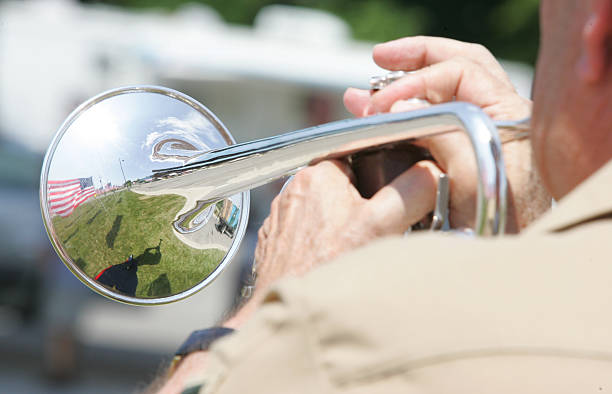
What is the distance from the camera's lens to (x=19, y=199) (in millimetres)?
6676

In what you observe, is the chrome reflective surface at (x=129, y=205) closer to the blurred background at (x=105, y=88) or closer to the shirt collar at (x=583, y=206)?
the shirt collar at (x=583, y=206)

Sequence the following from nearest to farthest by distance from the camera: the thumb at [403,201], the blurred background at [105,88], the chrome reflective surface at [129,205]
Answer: the thumb at [403,201]
the chrome reflective surface at [129,205]
the blurred background at [105,88]

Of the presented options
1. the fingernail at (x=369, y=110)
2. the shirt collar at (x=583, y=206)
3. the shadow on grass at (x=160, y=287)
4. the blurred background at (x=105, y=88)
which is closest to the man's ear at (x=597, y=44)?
the shirt collar at (x=583, y=206)

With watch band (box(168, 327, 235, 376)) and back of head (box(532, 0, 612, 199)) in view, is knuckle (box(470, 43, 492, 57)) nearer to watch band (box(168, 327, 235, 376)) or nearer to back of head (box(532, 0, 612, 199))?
back of head (box(532, 0, 612, 199))

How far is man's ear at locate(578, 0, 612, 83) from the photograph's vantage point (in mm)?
889

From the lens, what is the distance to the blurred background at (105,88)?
20.8ft

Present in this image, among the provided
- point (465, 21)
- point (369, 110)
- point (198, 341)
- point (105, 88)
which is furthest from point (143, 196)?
point (465, 21)

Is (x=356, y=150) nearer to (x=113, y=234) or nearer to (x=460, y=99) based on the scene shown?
(x=460, y=99)

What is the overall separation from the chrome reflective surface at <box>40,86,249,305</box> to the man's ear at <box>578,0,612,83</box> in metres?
0.66

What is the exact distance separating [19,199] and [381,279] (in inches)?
251

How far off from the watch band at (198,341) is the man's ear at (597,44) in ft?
1.93

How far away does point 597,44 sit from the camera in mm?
898

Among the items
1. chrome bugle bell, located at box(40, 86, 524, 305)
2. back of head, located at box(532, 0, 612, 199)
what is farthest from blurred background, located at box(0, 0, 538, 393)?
back of head, located at box(532, 0, 612, 199)

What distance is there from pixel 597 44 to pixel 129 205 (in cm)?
80
